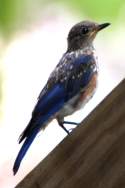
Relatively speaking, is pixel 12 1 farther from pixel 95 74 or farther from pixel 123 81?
pixel 123 81

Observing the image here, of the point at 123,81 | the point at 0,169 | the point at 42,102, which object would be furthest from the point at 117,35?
the point at 123,81

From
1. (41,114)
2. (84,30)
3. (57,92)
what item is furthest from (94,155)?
(84,30)

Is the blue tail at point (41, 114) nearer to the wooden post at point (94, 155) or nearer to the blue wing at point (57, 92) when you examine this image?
the blue wing at point (57, 92)

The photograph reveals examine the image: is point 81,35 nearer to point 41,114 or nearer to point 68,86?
point 68,86

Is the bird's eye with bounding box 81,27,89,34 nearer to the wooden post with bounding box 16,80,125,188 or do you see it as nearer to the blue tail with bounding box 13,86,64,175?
the blue tail with bounding box 13,86,64,175

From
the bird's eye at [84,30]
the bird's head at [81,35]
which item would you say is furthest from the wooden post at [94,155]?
the bird's eye at [84,30]
